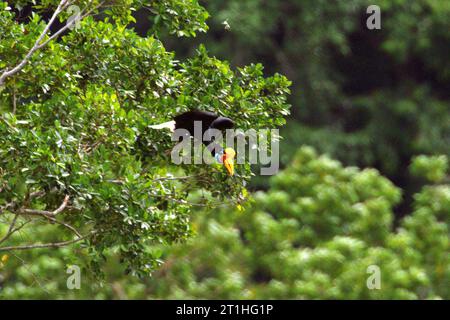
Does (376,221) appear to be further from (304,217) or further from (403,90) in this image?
(403,90)

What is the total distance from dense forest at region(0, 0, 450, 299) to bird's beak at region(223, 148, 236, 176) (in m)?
0.17

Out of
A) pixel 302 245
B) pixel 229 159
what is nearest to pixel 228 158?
pixel 229 159

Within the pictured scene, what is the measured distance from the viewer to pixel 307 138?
19.7m

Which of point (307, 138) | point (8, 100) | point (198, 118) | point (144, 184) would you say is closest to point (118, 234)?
point (144, 184)

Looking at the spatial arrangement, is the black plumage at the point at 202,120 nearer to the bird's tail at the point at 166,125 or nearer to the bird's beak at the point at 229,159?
the bird's tail at the point at 166,125

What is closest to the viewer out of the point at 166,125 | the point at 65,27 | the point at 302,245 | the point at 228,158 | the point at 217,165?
the point at 166,125

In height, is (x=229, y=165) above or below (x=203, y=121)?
below

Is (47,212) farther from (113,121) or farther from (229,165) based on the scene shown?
(229,165)

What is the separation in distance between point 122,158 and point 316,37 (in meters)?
12.6

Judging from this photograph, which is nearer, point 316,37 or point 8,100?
point 8,100

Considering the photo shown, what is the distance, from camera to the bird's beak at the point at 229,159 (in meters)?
7.39

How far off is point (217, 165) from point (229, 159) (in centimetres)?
28

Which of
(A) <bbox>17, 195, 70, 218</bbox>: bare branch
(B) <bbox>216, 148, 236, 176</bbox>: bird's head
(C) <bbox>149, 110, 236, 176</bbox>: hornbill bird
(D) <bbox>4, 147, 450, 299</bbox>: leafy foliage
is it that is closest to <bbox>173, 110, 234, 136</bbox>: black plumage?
(C) <bbox>149, 110, 236, 176</bbox>: hornbill bird

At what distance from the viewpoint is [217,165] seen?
Answer: 7688 millimetres
